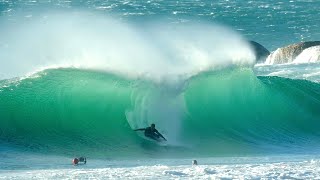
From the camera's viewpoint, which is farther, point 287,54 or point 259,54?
point 259,54

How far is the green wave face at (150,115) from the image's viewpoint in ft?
61.0

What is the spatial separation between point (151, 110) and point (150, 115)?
0.73 ft

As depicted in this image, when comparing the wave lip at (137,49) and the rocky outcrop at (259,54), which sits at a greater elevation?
the rocky outcrop at (259,54)

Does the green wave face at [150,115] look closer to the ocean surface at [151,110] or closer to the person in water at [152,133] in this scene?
the ocean surface at [151,110]

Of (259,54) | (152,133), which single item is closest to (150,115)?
(152,133)

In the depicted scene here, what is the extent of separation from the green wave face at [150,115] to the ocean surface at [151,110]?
0.03m

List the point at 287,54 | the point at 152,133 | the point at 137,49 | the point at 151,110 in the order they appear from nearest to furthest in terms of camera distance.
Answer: the point at 152,133
the point at 151,110
the point at 137,49
the point at 287,54

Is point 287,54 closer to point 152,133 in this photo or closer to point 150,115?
point 150,115

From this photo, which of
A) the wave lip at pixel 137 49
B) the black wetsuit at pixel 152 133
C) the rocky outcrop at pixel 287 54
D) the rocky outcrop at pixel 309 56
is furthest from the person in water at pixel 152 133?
the rocky outcrop at pixel 287 54

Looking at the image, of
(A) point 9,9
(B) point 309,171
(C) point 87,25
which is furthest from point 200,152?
(A) point 9,9

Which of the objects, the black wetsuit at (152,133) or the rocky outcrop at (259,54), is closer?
the black wetsuit at (152,133)

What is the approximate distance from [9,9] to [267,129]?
64929 mm

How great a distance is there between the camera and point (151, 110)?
2033cm

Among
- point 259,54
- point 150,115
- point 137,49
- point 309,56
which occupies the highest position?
point 259,54
